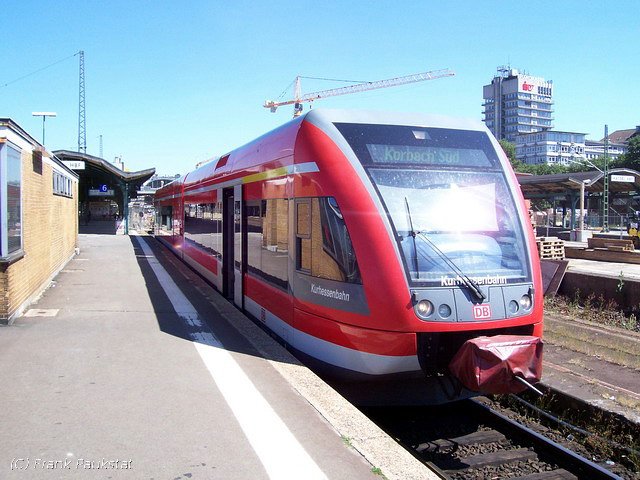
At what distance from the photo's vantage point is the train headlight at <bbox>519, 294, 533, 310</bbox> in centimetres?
589

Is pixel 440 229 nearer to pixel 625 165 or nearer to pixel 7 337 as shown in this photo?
pixel 7 337

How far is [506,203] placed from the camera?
6.35m

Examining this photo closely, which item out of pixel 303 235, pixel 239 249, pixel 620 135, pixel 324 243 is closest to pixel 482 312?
pixel 324 243

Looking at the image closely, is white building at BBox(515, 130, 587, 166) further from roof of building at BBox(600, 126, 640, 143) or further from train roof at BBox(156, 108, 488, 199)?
train roof at BBox(156, 108, 488, 199)

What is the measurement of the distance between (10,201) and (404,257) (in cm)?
538

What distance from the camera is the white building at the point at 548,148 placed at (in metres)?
146

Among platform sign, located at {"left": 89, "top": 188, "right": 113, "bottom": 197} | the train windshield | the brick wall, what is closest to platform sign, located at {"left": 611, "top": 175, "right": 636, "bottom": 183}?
the brick wall

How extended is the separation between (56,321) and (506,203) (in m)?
6.47

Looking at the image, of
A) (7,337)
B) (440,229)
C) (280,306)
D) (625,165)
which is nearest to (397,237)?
(440,229)

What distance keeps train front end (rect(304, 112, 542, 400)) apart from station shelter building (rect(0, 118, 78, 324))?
453 centimetres

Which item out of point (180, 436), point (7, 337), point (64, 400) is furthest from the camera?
point (7, 337)

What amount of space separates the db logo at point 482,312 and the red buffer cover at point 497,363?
247mm

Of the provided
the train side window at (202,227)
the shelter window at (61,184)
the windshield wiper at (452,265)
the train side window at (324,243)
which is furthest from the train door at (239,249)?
the shelter window at (61,184)

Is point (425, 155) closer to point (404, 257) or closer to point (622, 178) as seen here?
point (404, 257)
